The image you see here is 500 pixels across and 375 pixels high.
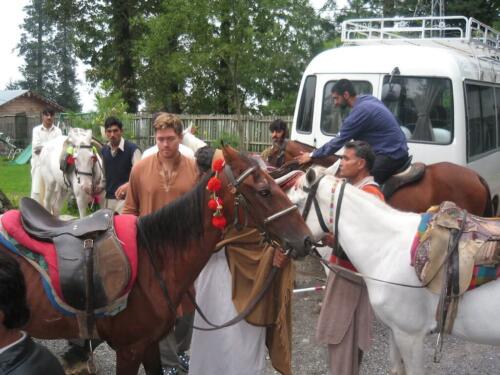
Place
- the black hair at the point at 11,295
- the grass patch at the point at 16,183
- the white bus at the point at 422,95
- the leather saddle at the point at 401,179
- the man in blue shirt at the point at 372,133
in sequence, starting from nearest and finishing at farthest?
the black hair at the point at 11,295 → the man in blue shirt at the point at 372,133 → the leather saddle at the point at 401,179 → the white bus at the point at 422,95 → the grass patch at the point at 16,183

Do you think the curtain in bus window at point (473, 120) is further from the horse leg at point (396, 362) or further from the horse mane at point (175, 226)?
the horse mane at point (175, 226)

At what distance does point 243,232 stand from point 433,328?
1.27 meters

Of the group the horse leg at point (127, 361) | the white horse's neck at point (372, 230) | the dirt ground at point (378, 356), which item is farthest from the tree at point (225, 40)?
the horse leg at point (127, 361)

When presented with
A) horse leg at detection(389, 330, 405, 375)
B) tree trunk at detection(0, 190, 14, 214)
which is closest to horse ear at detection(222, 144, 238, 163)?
horse leg at detection(389, 330, 405, 375)

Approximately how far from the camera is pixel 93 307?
246 cm

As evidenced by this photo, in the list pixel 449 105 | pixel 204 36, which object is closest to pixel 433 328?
pixel 449 105

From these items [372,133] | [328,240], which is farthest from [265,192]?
[372,133]

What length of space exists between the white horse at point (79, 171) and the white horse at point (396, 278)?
13.9 ft

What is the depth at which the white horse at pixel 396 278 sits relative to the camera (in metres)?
2.74

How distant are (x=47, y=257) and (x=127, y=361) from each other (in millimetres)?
714

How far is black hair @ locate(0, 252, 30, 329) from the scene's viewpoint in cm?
147

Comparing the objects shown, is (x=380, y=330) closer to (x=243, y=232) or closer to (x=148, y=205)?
(x=243, y=232)

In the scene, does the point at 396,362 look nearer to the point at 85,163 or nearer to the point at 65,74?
the point at 85,163

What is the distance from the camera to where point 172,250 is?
2.71m
